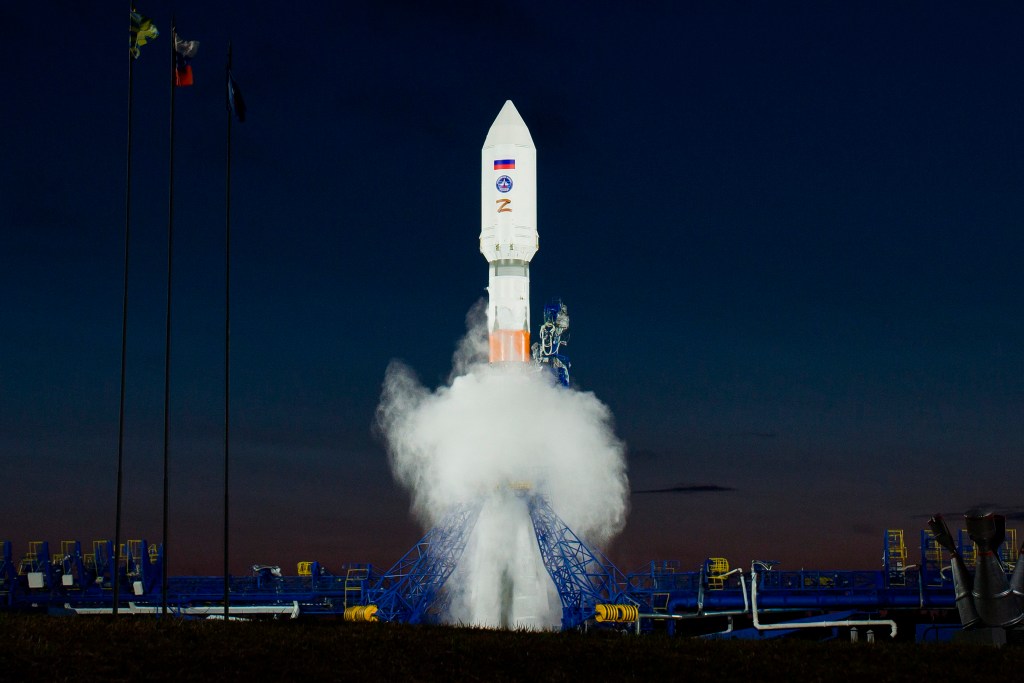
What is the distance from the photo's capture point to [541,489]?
49625 millimetres

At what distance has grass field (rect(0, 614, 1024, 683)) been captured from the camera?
858 inches

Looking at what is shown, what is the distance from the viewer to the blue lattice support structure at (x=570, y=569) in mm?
48562

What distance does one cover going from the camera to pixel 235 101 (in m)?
38.5

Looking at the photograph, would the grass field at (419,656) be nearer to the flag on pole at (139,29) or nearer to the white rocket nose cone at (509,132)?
the flag on pole at (139,29)

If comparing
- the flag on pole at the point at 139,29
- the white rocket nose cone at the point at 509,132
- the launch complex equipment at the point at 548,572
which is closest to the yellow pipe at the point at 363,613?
the launch complex equipment at the point at 548,572

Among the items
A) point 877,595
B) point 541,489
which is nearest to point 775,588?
point 877,595

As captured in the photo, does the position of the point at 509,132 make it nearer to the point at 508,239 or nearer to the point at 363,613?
the point at 508,239

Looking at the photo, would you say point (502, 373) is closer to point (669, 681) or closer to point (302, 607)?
point (302, 607)

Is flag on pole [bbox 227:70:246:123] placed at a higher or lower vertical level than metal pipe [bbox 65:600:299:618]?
higher

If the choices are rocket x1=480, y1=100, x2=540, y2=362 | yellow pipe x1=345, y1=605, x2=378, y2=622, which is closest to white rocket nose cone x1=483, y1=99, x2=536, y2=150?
rocket x1=480, y1=100, x2=540, y2=362

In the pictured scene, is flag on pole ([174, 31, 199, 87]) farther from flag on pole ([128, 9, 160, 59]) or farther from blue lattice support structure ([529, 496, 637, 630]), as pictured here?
blue lattice support structure ([529, 496, 637, 630])

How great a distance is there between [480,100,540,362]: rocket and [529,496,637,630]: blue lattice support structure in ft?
23.0

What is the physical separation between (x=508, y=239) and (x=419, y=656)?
2768cm

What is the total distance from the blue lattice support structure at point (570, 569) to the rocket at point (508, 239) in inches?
276
